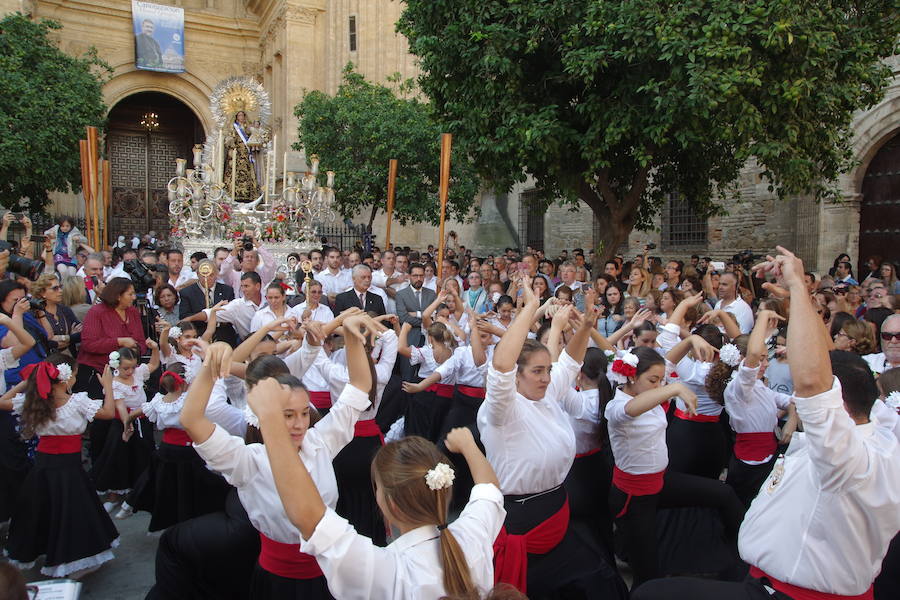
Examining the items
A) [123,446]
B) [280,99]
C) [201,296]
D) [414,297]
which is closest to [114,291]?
[123,446]

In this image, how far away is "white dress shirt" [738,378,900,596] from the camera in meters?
2.37

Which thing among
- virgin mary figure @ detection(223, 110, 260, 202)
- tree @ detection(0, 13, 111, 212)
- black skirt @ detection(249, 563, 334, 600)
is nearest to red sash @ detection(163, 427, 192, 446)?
black skirt @ detection(249, 563, 334, 600)

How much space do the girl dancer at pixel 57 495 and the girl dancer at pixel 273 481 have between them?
7.02 feet

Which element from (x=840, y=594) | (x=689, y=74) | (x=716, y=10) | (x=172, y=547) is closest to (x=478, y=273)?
(x=689, y=74)

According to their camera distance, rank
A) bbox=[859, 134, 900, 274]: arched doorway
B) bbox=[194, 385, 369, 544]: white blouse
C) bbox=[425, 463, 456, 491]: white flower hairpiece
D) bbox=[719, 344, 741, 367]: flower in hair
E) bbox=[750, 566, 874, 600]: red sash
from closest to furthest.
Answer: bbox=[425, 463, 456, 491]: white flower hairpiece, bbox=[750, 566, 874, 600]: red sash, bbox=[194, 385, 369, 544]: white blouse, bbox=[719, 344, 741, 367]: flower in hair, bbox=[859, 134, 900, 274]: arched doorway

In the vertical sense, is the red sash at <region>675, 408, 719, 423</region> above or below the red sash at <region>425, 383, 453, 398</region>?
above

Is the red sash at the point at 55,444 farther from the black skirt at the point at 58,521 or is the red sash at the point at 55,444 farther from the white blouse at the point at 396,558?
the white blouse at the point at 396,558

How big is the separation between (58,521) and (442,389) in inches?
136

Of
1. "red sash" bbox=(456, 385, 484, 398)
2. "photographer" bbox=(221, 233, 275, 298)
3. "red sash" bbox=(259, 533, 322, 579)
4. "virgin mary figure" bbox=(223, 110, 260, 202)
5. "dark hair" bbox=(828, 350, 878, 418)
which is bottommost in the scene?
"red sash" bbox=(259, 533, 322, 579)

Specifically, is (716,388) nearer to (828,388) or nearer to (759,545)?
(759,545)

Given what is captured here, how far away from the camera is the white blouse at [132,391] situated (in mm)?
5879

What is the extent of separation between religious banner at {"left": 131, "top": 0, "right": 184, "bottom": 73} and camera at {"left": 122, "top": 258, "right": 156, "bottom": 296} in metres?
22.0

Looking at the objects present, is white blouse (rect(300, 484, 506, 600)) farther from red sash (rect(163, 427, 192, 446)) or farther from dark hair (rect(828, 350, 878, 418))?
red sash (rect(163, 427, 192, 446))

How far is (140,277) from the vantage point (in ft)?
31.2
